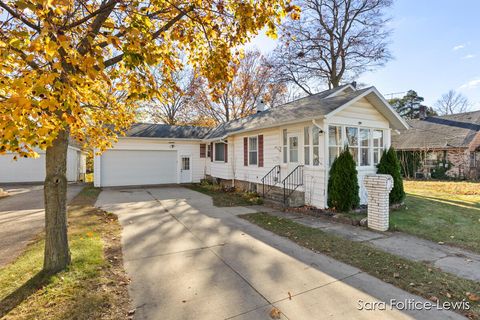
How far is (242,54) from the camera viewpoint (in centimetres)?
512

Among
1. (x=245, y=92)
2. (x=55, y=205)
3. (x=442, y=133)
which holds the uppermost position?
(x=245, y=92)

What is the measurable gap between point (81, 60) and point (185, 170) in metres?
14.9

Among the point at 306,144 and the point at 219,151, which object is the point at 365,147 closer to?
the point at 306,144

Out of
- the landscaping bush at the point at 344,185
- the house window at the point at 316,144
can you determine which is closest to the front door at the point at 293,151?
the house window at the point at 316,144

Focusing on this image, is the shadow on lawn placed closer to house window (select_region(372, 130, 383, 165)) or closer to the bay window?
the bay window

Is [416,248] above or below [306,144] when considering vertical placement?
below

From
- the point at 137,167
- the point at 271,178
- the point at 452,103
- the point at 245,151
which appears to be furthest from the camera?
the point at 452,103

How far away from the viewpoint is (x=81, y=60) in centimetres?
252

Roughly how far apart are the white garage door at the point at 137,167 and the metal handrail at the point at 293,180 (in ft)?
31.7

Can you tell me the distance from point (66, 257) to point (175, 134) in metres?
14.1

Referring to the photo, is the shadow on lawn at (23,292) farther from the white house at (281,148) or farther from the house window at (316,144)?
the house window at (316,144)

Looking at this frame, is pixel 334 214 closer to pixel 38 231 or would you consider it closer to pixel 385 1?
pixel 38 231

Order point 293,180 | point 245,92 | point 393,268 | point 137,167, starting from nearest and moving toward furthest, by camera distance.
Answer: point 393,268, point 293,180, point 137,167, point 245,92

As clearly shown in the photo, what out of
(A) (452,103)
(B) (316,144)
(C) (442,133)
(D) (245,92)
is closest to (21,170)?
(B) (316,144)
